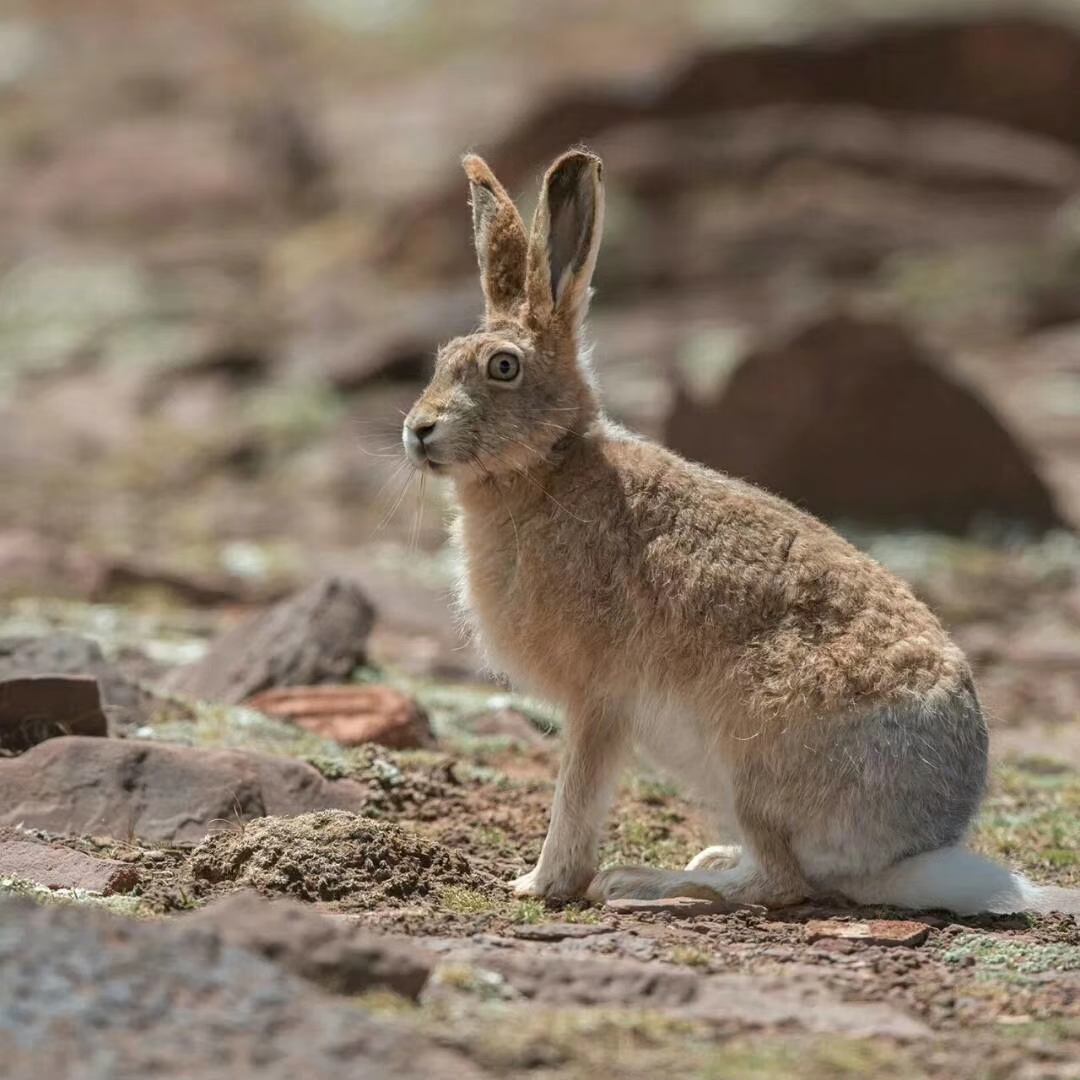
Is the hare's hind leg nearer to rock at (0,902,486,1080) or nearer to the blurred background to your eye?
rock at (0,902,486,1080)

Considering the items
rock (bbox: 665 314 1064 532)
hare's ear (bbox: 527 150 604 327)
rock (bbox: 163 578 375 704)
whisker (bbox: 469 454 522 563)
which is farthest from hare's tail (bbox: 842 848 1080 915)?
rock (bbox: 665 314 1064 532)

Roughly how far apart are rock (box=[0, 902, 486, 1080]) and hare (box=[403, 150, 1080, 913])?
2.51 m

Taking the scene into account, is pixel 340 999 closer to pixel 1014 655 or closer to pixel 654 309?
pixel 1014 655

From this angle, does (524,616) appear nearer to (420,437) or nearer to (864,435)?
(420,437)

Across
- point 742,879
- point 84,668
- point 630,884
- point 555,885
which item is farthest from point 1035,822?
point 84,668

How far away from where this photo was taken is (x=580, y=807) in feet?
24.2

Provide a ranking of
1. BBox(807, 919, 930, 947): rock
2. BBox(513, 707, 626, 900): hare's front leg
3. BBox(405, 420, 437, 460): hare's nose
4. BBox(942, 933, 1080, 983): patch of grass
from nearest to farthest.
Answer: BBox(942, 933, 1080, 983): patch of grass
BBox(807, 919, 930, 947): rock
BBox(513, 707, 626, 900): hare's front leg
BBox(405, 420, 437, 460): hare's nose

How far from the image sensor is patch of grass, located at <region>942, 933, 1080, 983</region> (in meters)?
6.17

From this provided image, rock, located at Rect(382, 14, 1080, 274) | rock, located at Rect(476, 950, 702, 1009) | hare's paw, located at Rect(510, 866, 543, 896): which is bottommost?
hare's paw, located at Rect(510, 866, 543, 896)

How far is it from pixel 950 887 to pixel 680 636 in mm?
1373

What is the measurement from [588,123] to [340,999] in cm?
2320

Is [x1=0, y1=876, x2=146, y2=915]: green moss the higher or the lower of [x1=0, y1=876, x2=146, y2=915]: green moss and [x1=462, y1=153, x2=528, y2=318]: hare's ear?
the lower

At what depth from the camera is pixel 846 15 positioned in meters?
30.9

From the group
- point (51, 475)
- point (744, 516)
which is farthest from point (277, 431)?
point (744, 516)
